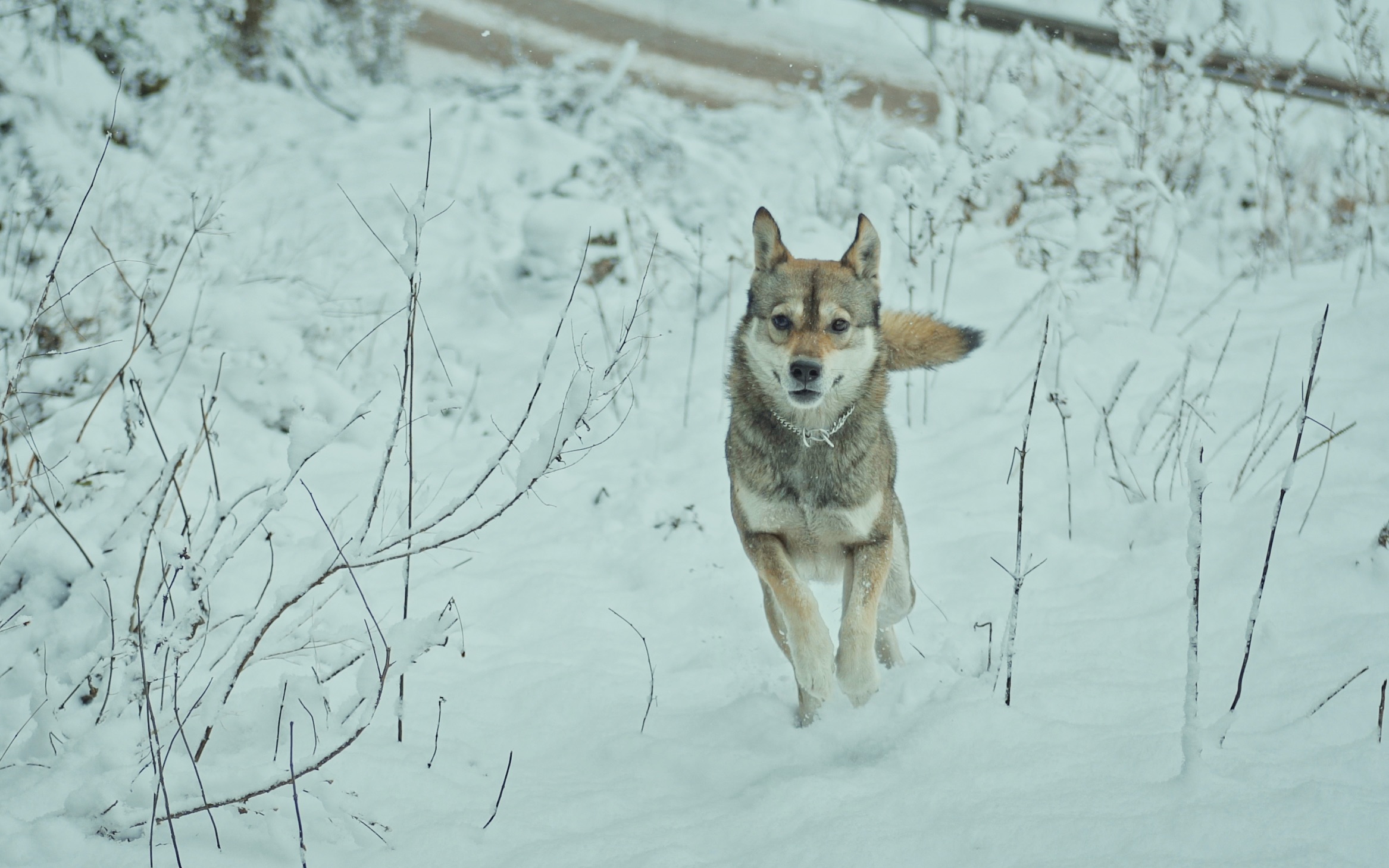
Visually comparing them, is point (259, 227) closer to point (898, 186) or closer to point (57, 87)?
point (57, 87)

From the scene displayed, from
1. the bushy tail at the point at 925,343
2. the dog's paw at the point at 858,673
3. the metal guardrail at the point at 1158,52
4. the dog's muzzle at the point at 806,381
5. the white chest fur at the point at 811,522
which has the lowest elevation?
the dog's paw at the point at 858,673

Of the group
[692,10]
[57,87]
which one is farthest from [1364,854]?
[692,10]

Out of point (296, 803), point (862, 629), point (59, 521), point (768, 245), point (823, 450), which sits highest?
point (768, 245)

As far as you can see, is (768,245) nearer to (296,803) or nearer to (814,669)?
(814,669)

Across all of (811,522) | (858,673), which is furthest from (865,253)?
(858,673)

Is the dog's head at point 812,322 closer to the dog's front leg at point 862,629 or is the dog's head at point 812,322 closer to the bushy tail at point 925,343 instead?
the bushy tail at point 925,343

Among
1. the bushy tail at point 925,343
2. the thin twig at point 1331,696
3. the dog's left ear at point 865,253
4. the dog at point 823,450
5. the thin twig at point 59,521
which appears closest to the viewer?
the thin twig at point 59,521

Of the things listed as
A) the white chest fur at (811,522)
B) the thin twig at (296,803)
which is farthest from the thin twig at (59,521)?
the white chest fur at (811,522)

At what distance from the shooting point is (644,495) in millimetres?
4914

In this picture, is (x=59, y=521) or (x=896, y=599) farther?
(x=896, y=599)

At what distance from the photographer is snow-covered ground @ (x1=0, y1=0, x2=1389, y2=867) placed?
2.31 metres

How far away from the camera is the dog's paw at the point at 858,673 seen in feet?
10.7

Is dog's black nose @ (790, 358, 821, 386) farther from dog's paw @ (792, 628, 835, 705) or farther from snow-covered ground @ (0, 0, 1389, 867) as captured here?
dog's paw @ (792, 628, 835, 705)

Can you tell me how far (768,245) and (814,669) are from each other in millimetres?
1742
